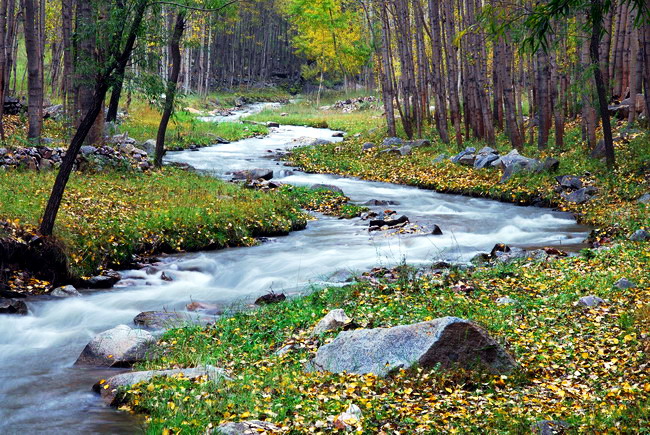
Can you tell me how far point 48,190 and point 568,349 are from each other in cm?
1241

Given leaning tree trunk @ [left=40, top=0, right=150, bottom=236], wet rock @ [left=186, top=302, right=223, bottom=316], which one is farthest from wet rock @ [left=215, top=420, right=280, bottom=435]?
leaning tree trunk @ [left=40, top=0, right=150, bottom=236]

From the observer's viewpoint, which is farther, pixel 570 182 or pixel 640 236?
pixel 570 182

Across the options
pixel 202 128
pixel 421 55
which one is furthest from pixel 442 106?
pixel 202 128

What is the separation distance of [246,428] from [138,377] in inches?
88.9

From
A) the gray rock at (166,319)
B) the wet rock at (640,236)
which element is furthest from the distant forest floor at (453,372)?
the gray rock at (166,319)

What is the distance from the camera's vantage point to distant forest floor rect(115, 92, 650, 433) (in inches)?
237

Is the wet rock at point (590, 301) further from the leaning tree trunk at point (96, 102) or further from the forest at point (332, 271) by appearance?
the leaning tree trunk at point (96, 102)

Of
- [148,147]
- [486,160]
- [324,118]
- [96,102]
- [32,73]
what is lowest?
[486,160]

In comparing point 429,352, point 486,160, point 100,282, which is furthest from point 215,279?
point 486,160

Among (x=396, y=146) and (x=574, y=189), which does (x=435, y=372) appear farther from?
→ (x=396, y=146)

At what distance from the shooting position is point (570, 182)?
794 inches

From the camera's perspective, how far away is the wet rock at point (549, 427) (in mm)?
5422

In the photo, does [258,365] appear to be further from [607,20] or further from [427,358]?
[607,20]

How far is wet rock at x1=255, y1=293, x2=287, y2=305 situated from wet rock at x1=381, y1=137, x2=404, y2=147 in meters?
21.6
